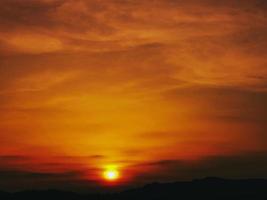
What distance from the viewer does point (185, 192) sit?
174m

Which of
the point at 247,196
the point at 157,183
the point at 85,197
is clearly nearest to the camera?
the point at 247,196

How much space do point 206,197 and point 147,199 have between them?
40.3 ft

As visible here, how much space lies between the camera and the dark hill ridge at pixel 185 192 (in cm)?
16938

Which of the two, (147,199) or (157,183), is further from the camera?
(157,183)

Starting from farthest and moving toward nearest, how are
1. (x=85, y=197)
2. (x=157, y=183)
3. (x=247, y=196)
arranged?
(x=157, y=183) → (x=85, y=197) → (x=247, y=196)

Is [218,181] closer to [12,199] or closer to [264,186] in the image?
[264,186]

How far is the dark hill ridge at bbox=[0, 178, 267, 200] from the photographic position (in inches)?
6668

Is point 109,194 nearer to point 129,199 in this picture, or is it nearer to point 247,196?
point 129,199

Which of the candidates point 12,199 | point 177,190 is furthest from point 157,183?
point 12,199

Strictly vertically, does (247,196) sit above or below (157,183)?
below

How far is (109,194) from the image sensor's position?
586 ft

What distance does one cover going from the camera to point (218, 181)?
180625mm

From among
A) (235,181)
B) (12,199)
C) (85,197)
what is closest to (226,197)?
(235,181)

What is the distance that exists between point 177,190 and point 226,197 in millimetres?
14560
